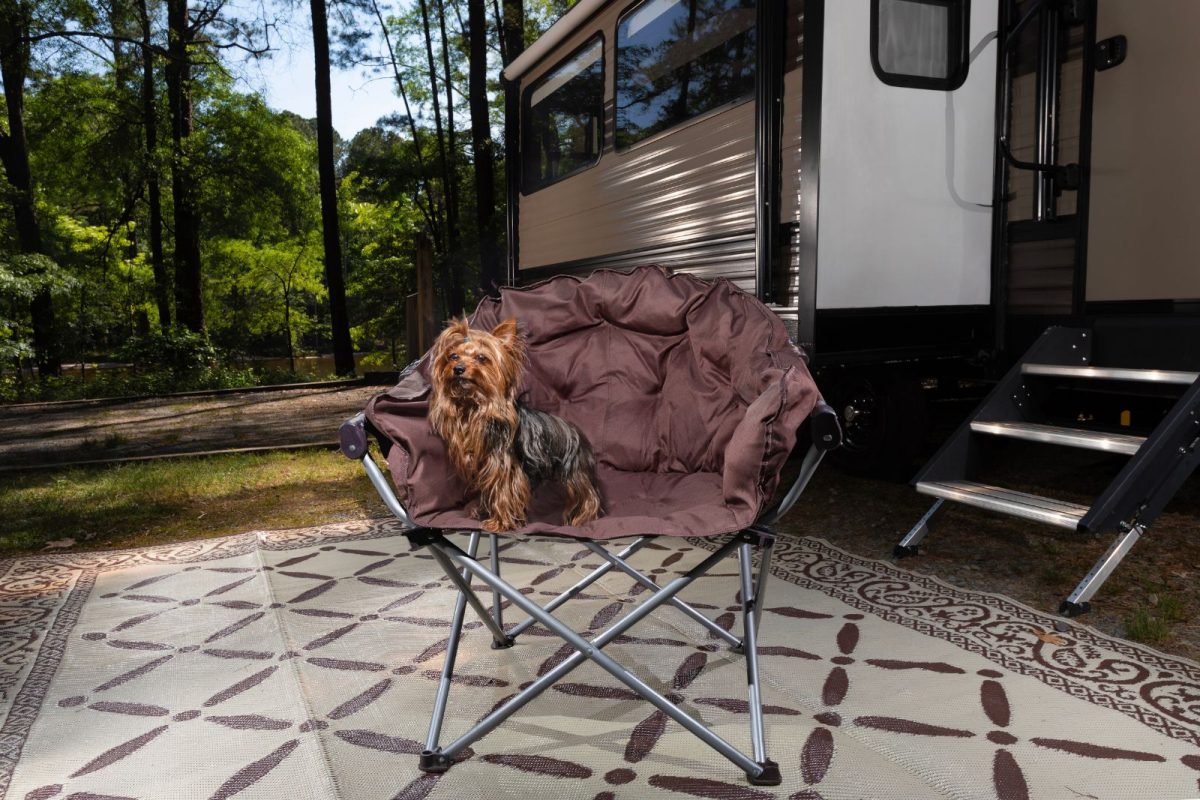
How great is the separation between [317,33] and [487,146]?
3.51 metres

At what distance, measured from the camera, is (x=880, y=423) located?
4.46m

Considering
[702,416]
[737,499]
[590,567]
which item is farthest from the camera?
[590,567]

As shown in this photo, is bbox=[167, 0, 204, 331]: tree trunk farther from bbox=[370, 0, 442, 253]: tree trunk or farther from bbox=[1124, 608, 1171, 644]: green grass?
bbox=[1124, 608, 1171, 644]: green grass

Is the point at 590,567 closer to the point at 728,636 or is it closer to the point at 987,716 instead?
the point at 728,636

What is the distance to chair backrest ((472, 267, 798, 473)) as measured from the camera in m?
2.51

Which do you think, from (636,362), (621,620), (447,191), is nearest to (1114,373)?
(636,362)

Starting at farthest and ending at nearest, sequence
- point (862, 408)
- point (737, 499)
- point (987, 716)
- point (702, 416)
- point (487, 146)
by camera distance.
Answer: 1. point (487, 146)
2. point (862, 408)
3. point (702, 416)
4. point (987, 716)
5. point (737, 499)

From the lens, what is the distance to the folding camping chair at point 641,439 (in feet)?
6.13

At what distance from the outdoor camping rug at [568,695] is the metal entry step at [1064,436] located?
62 cm

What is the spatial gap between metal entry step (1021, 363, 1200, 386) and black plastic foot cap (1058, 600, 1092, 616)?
802mm

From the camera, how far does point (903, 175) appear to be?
3.46 metres

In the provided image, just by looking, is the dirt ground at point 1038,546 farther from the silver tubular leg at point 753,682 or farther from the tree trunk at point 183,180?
the tree trunk at point 183,180

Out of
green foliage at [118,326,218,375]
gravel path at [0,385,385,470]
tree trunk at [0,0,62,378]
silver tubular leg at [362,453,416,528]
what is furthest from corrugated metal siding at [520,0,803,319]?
tree trunk at [0,0,62,378]

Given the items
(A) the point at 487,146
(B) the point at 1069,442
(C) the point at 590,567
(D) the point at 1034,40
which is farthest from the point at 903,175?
(A) the point at 487,146
